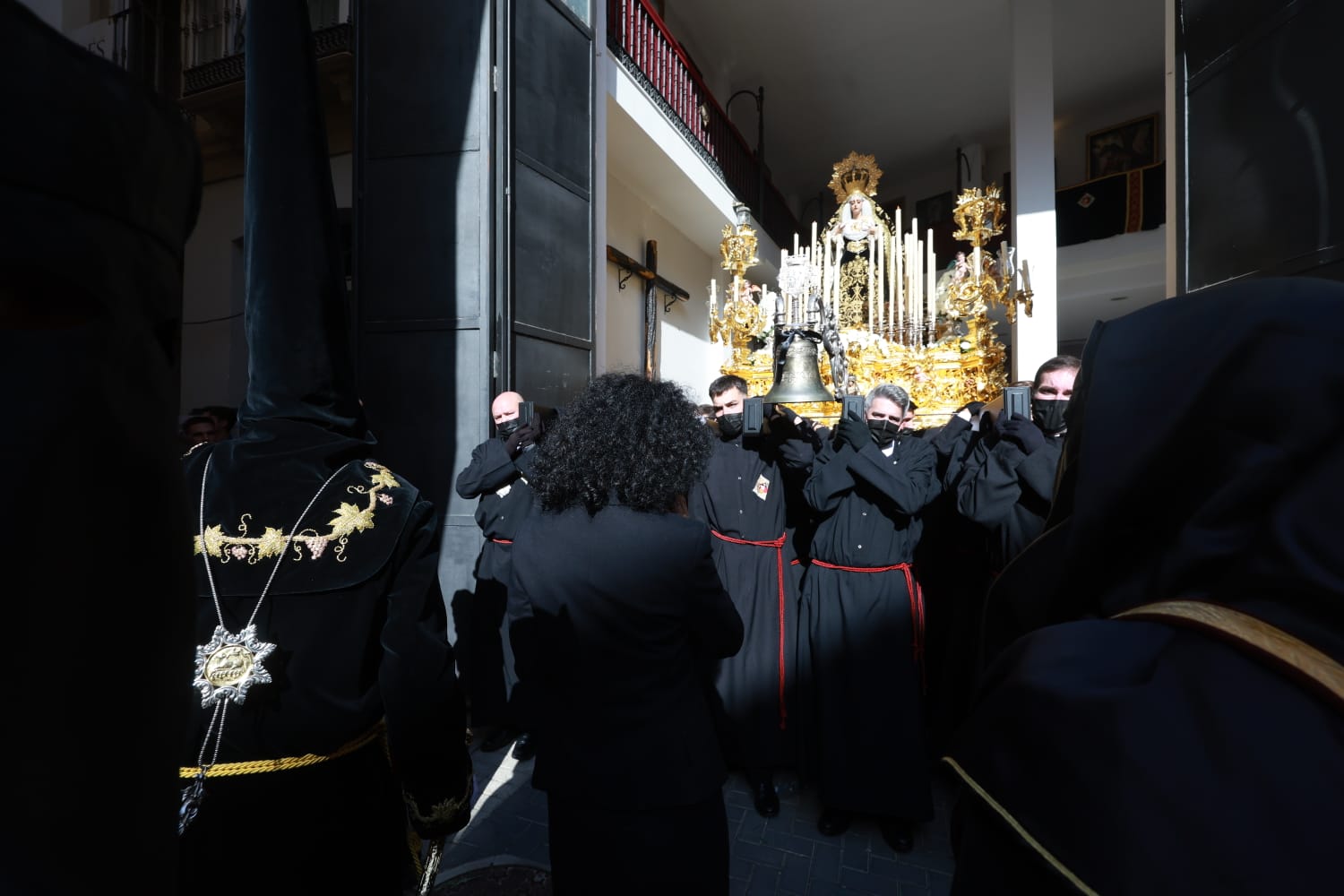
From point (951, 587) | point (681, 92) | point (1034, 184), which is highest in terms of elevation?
point (681, 92)

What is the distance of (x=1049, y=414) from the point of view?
2.86 meters

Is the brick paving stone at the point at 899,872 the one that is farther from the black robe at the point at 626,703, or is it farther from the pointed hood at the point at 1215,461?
the pointed hood at the point at 1215,461

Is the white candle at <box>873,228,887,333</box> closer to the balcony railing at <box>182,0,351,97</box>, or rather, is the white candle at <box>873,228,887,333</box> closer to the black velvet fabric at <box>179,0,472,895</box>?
the balcony railing at <box>182,0,351,97</box>

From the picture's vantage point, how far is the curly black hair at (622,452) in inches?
66.9

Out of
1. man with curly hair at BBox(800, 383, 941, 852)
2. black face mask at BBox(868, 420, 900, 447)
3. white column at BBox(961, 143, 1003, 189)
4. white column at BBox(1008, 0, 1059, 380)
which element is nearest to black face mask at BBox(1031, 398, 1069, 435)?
man with curly hair at BBox(800, 383, 941, 852)

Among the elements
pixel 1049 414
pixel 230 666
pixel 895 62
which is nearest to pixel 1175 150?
pixel 1049 414

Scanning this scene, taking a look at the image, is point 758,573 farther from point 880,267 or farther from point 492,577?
point 880,267

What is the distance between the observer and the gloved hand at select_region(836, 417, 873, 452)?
2.97m

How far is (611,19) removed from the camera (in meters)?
5.97

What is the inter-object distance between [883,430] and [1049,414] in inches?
28.4

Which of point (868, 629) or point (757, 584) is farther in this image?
point (757, 584)

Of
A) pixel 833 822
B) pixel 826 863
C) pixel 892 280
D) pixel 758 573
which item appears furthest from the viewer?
pixel 892 280

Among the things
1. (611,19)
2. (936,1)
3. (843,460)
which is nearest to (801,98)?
(936,1)

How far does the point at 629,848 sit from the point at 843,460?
194 centimetres
